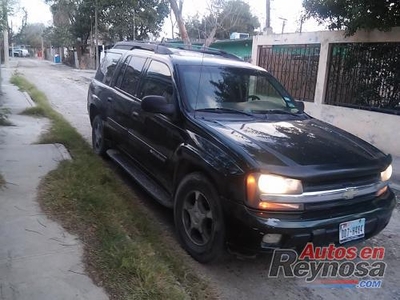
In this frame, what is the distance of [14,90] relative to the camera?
14.7 metres

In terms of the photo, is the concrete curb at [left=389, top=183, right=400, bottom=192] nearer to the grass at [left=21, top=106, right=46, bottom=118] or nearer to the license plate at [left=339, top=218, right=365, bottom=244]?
the license plate at [left=339, top=218, right=365, bottom=244]

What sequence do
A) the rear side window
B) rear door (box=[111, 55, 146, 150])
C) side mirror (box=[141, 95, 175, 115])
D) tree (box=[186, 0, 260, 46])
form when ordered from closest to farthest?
side mirror (box=[141, 95, 175, 115]) → rear door (box=[111, 55, 146, 150]) → the rear side window → tree (box=[186, 0, 260, 46])

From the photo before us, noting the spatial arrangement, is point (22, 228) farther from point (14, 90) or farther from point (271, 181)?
point (14, 90)

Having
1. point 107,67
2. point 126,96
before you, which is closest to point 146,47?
point 126,96

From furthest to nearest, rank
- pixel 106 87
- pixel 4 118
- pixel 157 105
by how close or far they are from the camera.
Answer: pixel 4 118 < pixel 106 87 < pixel 157 105

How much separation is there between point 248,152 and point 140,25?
33989 mm

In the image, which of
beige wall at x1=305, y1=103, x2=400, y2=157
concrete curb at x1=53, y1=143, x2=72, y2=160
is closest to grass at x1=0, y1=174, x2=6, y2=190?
concrete curb at x1=53, y1=143, x2=72, y2=160

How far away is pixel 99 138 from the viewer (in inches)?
248

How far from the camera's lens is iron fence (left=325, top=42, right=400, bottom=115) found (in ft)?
27.2

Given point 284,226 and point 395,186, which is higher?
point 284,226

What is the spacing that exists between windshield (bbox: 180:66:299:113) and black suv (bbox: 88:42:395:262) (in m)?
0.01

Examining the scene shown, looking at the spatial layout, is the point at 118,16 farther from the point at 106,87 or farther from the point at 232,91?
the point at 232,91

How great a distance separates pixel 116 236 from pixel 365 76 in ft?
24.1

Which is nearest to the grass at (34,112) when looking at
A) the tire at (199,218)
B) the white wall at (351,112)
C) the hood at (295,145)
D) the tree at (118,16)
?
the white wall at (351,112)
